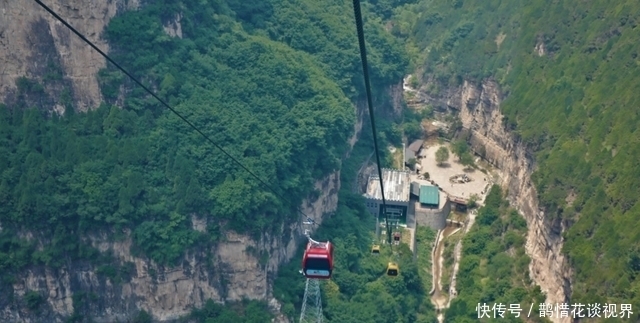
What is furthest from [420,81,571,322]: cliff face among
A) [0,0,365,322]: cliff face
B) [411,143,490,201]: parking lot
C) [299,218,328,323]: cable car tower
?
[0,0,365,322]: cliff face

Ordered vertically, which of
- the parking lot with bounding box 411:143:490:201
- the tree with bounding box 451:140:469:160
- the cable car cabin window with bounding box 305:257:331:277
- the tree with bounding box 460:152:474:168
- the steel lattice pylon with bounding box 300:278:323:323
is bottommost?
the steel lattice pylon with bounding box 300:278:323:323

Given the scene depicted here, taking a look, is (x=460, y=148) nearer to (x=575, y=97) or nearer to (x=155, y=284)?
(x=575, y=97)

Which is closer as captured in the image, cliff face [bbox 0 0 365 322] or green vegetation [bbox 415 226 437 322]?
cliff face [bbox 0 0 365 322]

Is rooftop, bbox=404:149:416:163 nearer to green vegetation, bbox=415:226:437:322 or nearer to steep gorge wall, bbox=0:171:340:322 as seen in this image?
green vegetation, bbox=415:226:437:322

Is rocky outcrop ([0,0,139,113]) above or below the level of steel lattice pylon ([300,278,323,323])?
above

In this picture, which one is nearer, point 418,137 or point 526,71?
point 526,71

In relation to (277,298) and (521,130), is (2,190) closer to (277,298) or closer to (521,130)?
(277,298)

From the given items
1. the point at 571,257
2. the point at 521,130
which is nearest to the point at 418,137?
the point at 521,130
